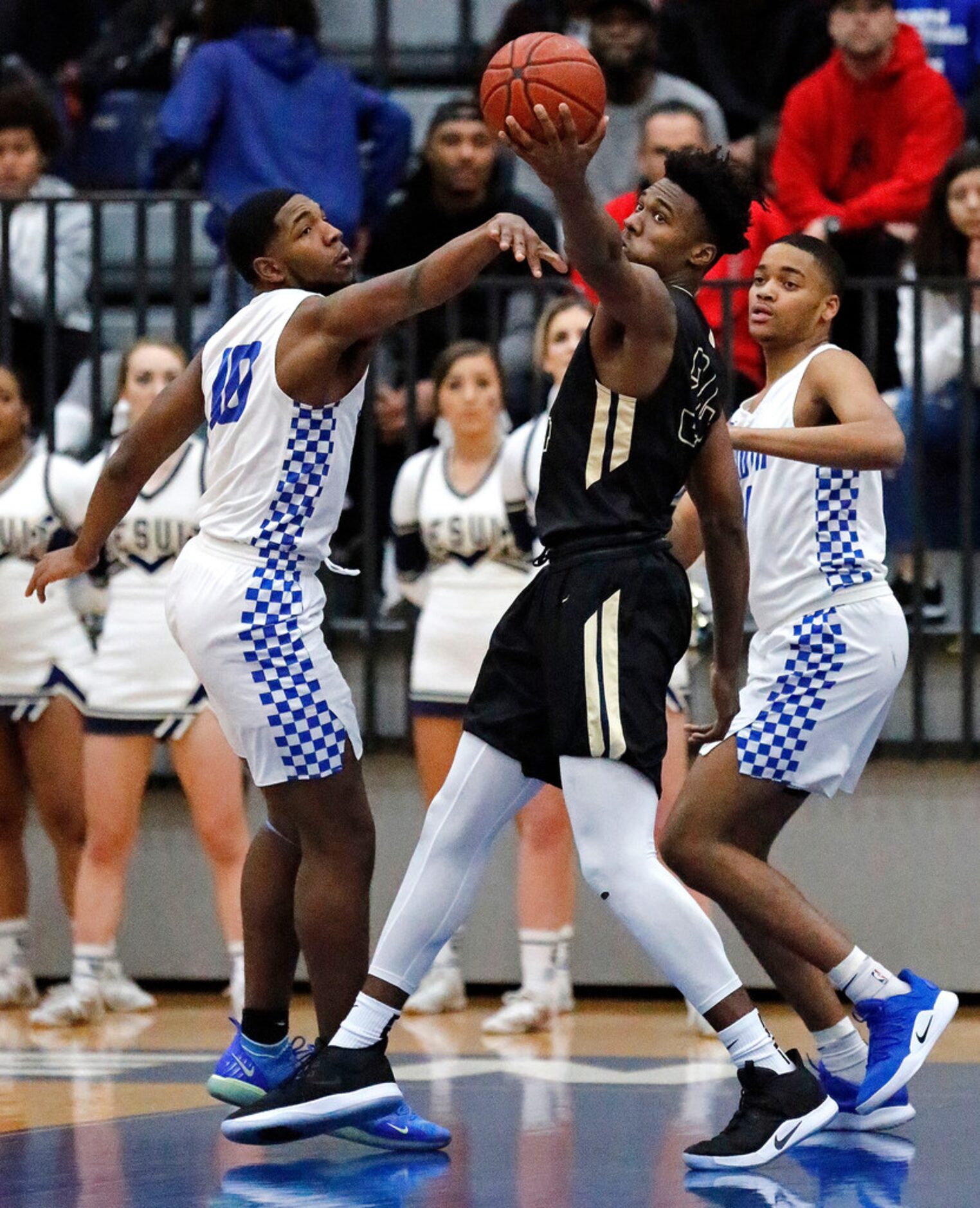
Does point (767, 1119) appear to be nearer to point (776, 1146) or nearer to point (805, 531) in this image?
point (776, 1146)

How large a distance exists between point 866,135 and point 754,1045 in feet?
15.5

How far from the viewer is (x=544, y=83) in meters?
4.20

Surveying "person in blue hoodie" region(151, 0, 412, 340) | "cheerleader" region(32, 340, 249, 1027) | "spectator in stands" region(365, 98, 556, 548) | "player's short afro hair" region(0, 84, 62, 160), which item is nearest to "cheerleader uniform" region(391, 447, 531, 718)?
"spectator in stands" region(365, 98, 556, 548)

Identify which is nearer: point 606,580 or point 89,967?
point 606,580

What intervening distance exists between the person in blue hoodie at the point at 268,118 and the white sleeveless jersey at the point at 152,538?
64.8 inches

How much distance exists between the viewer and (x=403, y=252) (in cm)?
841

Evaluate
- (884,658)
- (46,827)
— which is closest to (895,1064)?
(884,658)

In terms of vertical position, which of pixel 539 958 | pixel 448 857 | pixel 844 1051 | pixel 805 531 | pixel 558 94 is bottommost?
pixel 539 958

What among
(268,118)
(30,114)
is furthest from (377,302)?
(30,114)

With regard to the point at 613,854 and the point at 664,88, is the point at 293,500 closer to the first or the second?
the point at 613,854

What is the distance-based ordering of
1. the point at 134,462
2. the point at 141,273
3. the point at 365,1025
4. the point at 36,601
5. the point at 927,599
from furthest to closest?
1. the point at 141,273
2. the point at 927,599
3. the point at 36,601
4. the point at 134,462
5. the point at 365,1025

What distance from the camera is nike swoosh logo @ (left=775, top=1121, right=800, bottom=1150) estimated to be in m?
4.51

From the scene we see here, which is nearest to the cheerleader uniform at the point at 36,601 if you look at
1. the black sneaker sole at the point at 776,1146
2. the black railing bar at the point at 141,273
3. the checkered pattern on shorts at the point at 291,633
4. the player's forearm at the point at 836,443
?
the black railing bar at the point at 141,273

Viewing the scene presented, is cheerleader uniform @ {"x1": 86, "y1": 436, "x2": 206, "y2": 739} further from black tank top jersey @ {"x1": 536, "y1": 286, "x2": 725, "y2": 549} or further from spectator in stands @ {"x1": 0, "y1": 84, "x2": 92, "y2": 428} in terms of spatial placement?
black tank top jersey @ {"x1": 536, "y1": 286, "x2": 725, "y2": 549}
